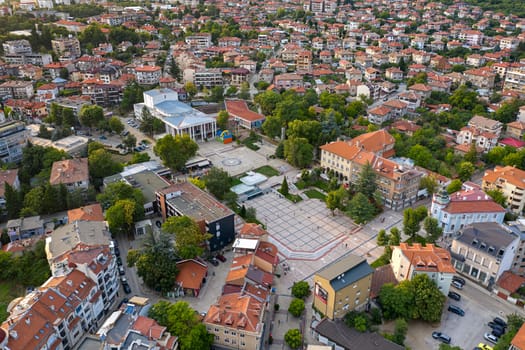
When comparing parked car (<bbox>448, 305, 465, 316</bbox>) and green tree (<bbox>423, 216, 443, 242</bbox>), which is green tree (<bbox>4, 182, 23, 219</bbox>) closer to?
green tree (<bbox>423, 216, 443, 242</bbox>)

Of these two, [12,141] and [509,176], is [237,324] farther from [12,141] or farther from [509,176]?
[12,141]

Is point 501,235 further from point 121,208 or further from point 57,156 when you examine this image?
point 57,156

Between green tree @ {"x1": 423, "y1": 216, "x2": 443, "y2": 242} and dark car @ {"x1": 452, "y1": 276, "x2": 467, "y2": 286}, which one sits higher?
green tree @ {"x1": 423, "y1": 216, "x2": 443, "y2": 242}

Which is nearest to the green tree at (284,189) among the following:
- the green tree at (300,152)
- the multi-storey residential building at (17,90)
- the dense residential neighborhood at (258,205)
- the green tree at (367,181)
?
the dense residential neighborhood at (258,205)

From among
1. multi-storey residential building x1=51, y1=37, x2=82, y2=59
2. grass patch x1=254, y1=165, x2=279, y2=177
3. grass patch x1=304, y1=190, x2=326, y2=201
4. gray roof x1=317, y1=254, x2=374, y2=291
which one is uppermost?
multi-storey residential building x1=51, y1=37, x2=82, y2=59

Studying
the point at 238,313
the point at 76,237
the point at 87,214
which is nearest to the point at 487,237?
the point at 238,313

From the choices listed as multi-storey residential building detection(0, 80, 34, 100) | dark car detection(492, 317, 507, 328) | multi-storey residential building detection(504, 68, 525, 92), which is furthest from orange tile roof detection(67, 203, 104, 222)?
multi-storey residential building detection(504, 68, 525, 92)

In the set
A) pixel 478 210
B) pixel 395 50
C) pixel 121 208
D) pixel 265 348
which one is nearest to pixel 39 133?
pixel 121 208
